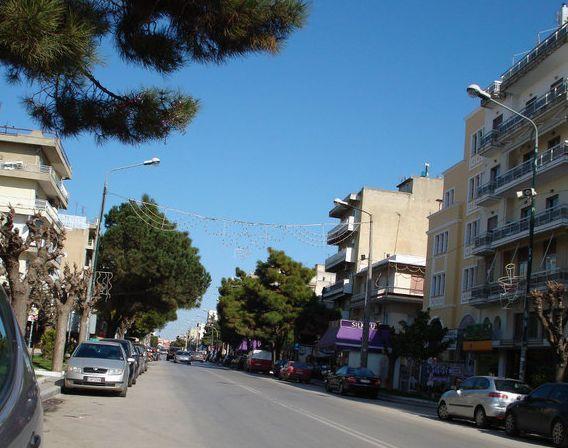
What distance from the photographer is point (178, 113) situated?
1002cm

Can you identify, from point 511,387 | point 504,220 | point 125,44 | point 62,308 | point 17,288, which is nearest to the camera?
point 125,44

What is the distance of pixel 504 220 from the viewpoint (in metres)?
39.9

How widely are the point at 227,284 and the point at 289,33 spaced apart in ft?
258

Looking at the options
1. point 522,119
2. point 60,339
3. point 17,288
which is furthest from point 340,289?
point 17,288

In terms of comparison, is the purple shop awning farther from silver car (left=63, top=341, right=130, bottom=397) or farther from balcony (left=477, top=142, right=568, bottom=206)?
silver car (left=63, top=341, right=130, bottom=397)

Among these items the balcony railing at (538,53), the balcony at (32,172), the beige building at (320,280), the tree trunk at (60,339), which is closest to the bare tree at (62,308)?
the tree trunk at (60,339)

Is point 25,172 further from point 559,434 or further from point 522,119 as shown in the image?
point 559,434

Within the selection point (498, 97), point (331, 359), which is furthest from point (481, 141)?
point (331, 359)

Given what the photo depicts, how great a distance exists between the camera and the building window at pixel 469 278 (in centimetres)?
4306

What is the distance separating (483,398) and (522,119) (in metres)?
20.7

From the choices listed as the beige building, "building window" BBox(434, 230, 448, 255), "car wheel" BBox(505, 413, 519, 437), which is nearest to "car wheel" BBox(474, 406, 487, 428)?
"car wheel" BBox(505, 413, 519, 437)

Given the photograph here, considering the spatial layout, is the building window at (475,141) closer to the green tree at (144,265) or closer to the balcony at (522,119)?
the balcony at (522,119)

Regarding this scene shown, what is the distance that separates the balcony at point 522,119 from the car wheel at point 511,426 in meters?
18.8

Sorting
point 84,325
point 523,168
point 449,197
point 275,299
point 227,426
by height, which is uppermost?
point 449,197
